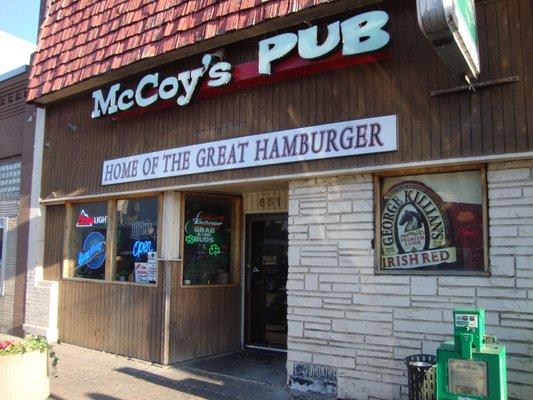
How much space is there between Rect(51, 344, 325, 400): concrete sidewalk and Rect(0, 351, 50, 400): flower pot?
1.06 m

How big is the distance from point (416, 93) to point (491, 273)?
6.42ft

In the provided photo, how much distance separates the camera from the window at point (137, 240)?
8.16 metres

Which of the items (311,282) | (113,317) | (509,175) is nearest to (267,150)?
(311,282)

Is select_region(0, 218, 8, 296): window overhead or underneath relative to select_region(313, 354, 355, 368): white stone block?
overhead

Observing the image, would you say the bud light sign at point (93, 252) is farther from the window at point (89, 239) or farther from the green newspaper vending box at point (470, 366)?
the green newspaper vending box at point (470, 366)

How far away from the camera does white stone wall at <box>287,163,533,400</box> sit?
193 inches

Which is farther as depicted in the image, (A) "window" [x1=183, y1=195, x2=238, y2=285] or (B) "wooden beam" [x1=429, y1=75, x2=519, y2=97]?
(A) "window" [x1=183, y1=195, x2=238, y2=285]

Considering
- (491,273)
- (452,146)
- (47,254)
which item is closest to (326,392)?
(491,273)

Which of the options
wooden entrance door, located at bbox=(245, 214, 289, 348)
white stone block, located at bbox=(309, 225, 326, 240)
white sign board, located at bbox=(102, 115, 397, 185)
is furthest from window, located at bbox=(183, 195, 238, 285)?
white stone block, located at bbox=(309, 225, 326, 240)

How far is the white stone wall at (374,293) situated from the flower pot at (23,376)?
2.71 meters

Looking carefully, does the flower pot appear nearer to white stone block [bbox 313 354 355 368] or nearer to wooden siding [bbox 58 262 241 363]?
wooden siding [bbox 58 262 241 363]

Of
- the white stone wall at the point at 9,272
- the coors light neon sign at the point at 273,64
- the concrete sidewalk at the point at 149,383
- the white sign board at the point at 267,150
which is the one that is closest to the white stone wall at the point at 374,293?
the white sign board at the point at 267,150

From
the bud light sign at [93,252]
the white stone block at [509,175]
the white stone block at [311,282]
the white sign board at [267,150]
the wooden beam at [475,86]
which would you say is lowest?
the white stone block at [311,282]

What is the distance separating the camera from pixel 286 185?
730 cm
